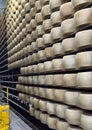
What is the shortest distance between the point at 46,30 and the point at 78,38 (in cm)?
132

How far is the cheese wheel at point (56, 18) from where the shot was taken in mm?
3613

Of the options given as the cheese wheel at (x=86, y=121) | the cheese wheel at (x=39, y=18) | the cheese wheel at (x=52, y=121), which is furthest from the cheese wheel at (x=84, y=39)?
the cheese wheel at (x=39, y=18)

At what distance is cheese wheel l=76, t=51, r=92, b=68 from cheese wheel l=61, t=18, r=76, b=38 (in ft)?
1.33

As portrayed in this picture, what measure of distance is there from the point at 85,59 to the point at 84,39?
19 cm

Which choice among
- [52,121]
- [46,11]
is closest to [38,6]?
[46,11]

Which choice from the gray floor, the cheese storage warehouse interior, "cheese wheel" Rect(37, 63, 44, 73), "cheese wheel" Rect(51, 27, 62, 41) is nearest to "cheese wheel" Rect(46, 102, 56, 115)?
the cheese storage warehouse interior

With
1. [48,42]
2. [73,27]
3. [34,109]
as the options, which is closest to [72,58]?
[73,27]

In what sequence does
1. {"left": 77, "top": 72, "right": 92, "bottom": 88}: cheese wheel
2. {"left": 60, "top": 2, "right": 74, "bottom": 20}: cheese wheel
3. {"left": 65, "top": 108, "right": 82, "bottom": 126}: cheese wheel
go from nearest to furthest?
{"left": 77, "top": 72, "right": 92, "bottom": 88}: cheese wheel
{"left": 65, "top": 108, "right": 82, "bottom": 126}: cheese wheel
{"left": 60, "top": 2, "right": 74, "bottom": 20}: cheese wheel

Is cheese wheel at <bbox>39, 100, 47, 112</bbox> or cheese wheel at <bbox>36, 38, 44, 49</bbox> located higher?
cheese wheel at <bbox>36, 38, 44, 49</bbox>

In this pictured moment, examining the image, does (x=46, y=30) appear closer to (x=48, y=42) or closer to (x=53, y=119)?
(x=48, y=42)

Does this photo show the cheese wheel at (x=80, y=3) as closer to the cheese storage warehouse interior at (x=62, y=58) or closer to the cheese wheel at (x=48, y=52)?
the cheese storage warehouse interior at (x=62, y=58)

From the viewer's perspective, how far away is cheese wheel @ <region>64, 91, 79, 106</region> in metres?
3.11

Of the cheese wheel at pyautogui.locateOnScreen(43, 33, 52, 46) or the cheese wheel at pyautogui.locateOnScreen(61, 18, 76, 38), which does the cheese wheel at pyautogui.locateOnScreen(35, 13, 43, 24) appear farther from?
the cheese wheel at pyautogui.locateOnScreen(61, 18, 76, 38)

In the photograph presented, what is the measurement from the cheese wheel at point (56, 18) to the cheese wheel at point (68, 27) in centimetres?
33
